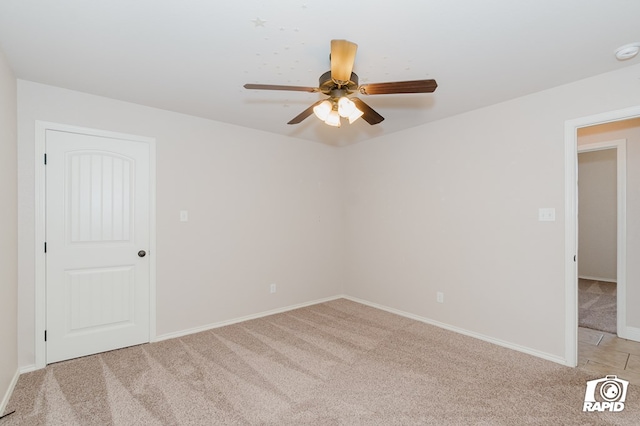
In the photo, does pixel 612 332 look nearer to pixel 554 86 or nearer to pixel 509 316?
pixel 509 316

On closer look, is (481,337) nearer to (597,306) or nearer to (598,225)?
(597,306)

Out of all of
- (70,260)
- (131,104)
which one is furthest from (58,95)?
(70,260)

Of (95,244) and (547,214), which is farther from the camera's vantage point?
(95,244)

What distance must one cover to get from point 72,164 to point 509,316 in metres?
4.30

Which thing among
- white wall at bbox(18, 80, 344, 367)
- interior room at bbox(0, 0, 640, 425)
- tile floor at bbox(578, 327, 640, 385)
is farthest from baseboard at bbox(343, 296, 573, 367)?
white wall at bbox(18, 80, 344, 367)

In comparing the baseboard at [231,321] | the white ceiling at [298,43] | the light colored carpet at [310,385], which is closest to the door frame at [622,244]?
the light colored carpet at [310,385]

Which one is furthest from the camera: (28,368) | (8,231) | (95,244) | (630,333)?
(630,333)

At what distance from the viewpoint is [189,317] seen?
3.43 metres

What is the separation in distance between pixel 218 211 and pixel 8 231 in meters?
1.77

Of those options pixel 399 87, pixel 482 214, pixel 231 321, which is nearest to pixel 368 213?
pixel 482 214

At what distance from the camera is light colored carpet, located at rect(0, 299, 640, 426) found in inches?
78.4

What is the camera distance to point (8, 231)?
2.27 meters

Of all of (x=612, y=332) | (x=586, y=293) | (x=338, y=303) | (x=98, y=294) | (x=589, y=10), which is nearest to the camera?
(x=589, y=10)

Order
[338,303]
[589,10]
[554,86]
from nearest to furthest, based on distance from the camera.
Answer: [589,10] < [554,86] < [338,303]
